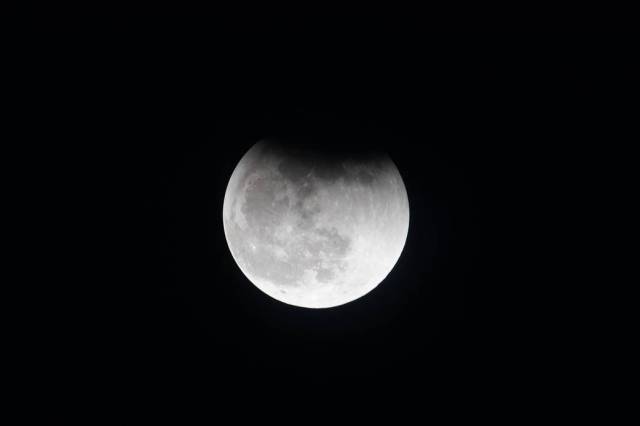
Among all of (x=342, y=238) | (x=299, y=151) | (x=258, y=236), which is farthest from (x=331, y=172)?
(x=258, y=236)

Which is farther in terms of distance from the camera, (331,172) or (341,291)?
(341,291)

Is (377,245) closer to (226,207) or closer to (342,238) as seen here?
(342,238)

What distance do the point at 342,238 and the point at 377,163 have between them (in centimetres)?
53

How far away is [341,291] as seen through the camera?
2.75 metres

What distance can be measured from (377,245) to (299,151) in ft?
2.38

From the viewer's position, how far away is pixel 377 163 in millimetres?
2695

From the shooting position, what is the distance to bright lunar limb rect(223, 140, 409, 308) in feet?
8.24

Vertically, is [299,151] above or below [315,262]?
above

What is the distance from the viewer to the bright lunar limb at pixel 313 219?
98.9 inches

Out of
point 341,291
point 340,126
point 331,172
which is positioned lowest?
point 341,291

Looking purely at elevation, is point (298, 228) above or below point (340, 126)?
below

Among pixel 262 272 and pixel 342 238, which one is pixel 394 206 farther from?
pixel 262 272

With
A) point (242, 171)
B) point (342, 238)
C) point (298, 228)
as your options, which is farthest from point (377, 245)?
point (242, 171)

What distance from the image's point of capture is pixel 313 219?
2.50 meters
